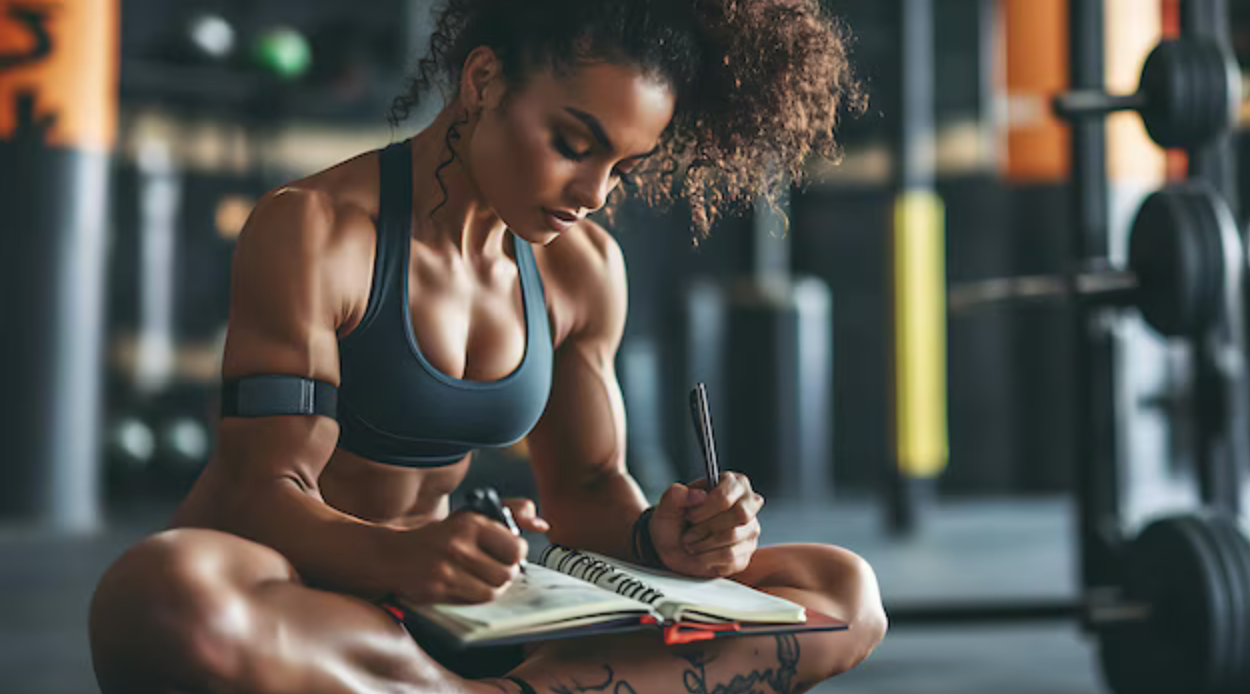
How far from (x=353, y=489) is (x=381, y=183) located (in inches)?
11.6

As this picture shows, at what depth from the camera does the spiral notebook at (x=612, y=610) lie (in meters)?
0.90

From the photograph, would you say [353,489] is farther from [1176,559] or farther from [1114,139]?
[1114,139]

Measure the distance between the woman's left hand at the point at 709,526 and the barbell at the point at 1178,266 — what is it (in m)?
1.21

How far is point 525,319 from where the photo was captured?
1.22 m

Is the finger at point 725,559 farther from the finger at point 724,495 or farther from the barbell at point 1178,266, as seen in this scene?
the barbell at point 1178,266

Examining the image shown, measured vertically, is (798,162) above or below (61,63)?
below

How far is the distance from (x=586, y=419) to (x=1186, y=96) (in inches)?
52.4

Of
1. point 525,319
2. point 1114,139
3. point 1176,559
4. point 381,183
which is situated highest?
point 1114,139

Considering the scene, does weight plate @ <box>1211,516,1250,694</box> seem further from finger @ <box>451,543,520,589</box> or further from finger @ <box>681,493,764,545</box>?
finger @ <box>451,543,520,589</box>

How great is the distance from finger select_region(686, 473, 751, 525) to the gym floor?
1149mm

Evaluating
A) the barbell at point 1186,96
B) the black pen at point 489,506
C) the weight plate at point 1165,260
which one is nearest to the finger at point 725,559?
the black pen at point 489,506

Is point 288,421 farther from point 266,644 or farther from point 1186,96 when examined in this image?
point 1186,96

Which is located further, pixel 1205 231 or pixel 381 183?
pixel 1205 231

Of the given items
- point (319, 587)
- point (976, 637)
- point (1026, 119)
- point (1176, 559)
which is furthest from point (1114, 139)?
point (319, 587)
